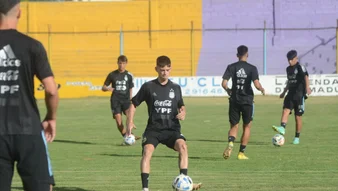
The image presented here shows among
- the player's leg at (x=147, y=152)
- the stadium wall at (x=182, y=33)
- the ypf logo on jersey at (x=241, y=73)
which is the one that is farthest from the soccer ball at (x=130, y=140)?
the stadium wall at (x=182, y=33)

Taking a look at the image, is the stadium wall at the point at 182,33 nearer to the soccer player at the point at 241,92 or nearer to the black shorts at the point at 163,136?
the soccer player at the point at 241,92

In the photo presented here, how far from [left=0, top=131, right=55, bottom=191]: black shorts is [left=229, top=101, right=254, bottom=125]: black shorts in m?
9.12

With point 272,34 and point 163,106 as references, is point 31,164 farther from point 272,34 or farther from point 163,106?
point 272,34

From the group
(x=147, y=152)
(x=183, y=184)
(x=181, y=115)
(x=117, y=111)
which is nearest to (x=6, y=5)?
(x=183, y=184)

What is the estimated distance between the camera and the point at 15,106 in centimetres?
603

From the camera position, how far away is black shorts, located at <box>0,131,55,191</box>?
598 cm

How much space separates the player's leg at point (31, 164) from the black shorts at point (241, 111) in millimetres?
9108

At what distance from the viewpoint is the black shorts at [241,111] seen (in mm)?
14828

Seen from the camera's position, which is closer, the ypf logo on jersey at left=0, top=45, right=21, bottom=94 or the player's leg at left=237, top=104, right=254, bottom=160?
the ypf logo on jersey at left=0, top=45, right=21, bottom=94

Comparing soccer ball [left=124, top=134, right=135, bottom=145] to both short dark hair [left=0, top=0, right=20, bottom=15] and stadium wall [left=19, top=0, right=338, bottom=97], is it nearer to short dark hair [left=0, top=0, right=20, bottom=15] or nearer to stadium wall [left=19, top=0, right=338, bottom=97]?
short dark hair [left=0, top=0, right=20, bottom=15]

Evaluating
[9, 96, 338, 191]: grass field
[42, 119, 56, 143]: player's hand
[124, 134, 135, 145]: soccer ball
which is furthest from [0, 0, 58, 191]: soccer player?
[124, 134, 135, 145]: soccer ball

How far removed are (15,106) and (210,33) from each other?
41.4 meters

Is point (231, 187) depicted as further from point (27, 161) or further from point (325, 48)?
point (325, 48)

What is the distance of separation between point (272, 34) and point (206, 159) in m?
32.0
